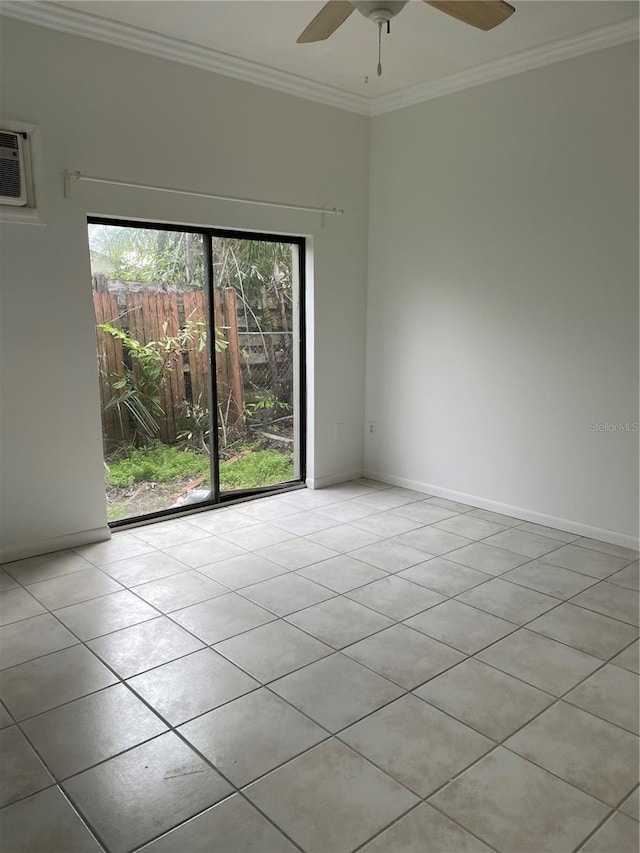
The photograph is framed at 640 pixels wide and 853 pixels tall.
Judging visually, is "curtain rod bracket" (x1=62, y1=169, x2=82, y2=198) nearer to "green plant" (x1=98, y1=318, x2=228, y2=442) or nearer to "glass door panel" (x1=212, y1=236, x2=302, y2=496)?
"green plant" (x1=98, y1=318, x2=228, y2=442)

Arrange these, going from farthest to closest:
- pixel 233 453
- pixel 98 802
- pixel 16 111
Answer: pixel 233 453
pixel 16 111
pixel 98 802

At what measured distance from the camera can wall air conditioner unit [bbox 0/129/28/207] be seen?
310 cm

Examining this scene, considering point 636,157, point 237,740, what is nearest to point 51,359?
point 237,740

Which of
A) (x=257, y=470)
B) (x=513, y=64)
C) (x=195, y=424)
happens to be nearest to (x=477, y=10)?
(x=513, y=64)

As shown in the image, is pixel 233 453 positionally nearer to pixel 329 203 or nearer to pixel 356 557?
pixel 356 557

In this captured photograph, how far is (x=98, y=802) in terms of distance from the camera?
1.81 metres

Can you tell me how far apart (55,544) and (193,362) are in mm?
1382

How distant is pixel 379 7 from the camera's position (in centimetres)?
225

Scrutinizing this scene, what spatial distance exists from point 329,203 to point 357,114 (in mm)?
688

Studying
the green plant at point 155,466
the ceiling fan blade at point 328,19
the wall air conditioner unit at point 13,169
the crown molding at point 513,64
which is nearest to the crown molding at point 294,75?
the crown molding at point 513,64

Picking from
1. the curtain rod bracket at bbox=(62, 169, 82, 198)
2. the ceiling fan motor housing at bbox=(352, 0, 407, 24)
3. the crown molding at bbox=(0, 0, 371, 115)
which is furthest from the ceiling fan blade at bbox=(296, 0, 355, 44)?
the curtain rod bracket at bbox=(62, 169, 82, 198)

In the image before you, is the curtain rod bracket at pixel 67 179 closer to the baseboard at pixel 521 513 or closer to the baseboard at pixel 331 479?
the baseboard at pixel 331 479

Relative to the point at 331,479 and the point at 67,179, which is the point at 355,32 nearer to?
the point at 67,179

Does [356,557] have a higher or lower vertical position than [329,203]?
lower
